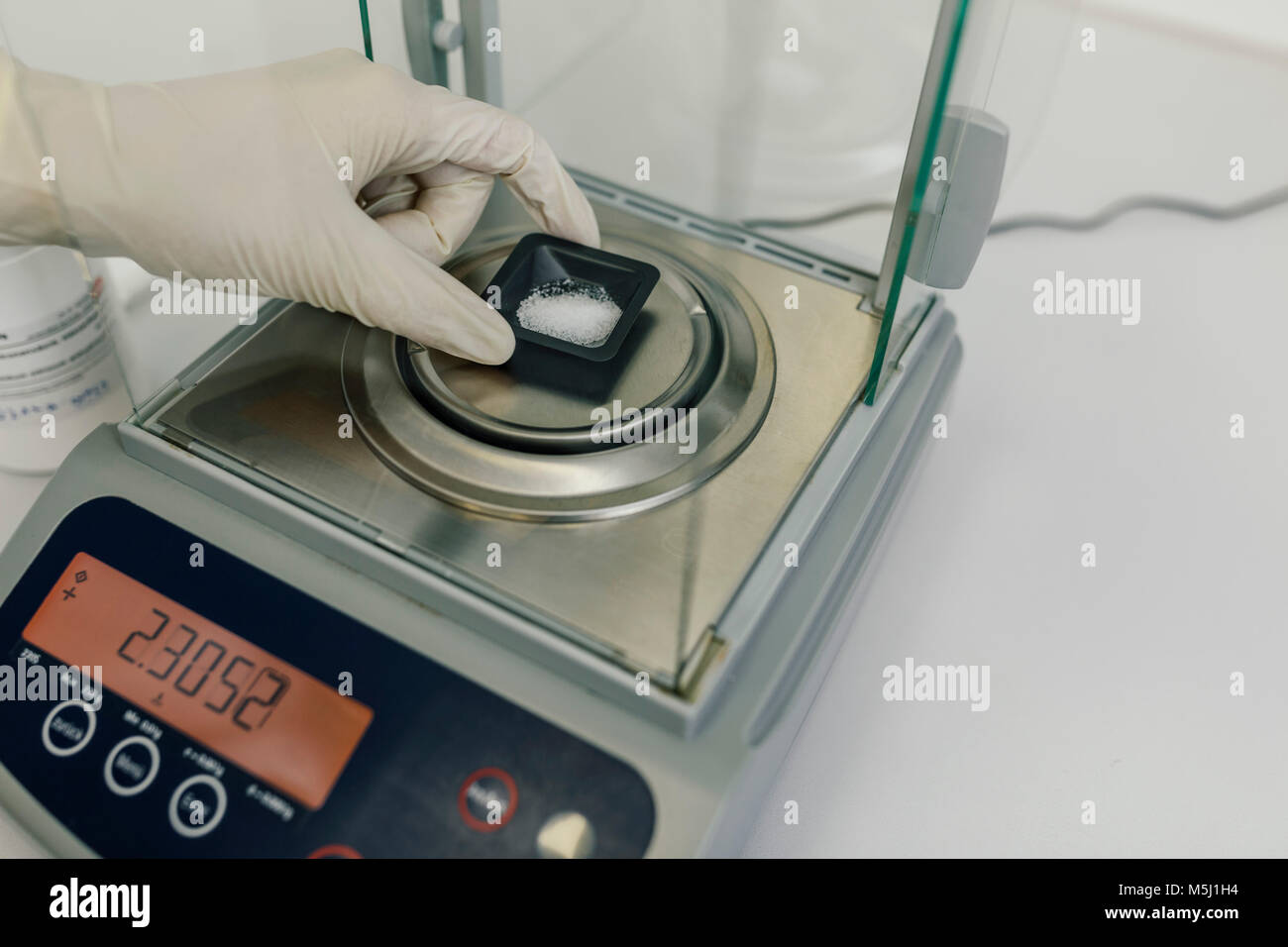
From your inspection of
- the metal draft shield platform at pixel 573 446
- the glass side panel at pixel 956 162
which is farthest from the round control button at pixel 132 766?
the glass side panel at pixel 956 162

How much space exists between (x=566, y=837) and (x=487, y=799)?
59 millimetres

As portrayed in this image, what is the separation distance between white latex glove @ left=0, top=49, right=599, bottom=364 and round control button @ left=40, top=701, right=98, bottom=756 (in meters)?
0.36

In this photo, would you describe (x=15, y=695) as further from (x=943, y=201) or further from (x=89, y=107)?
(x=943, y=201)

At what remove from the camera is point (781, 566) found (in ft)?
2.63

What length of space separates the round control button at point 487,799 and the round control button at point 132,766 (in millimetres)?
223

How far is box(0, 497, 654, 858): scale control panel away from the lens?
712mm

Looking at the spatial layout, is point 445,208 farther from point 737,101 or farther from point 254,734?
point 254,734

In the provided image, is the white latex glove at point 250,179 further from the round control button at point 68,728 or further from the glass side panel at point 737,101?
the round control button at point 68,728

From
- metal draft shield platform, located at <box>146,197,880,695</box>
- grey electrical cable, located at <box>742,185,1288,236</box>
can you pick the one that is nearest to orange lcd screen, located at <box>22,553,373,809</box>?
metal draft shield platform, located at <box>146,197,880,695</box>

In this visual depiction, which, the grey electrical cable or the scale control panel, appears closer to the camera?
the scale control panel

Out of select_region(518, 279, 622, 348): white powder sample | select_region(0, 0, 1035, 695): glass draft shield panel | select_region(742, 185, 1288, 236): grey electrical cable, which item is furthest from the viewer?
select_region(742, 185, 1288, 236): grey electrical cable

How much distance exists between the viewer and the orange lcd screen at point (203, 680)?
29.2 inches

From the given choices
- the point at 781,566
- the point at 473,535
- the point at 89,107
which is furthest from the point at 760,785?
the point at 89,107

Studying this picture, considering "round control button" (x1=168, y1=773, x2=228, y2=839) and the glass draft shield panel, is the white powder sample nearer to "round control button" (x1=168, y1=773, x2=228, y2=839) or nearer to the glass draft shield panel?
the glass draft shield panel
